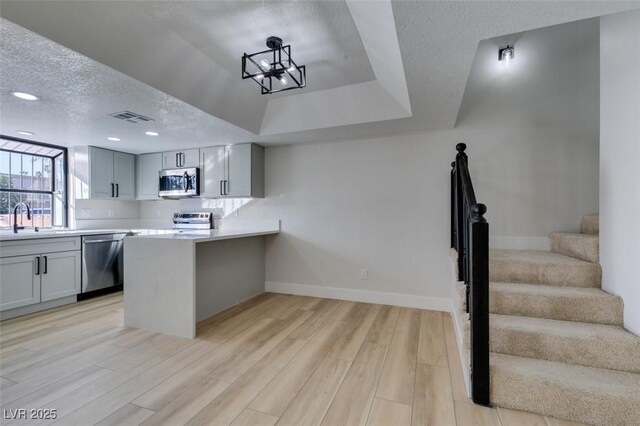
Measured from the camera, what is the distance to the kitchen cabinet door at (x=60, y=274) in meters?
3.23

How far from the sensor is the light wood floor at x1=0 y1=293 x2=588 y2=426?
156 cm

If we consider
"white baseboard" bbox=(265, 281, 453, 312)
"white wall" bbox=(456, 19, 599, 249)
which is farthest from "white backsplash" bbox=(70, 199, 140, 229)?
"white wall" bbox=(456, 19, 599, 249)

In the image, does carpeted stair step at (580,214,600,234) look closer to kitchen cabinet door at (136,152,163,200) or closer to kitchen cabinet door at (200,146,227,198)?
kitchen cabinet door at (200,146,227,198)

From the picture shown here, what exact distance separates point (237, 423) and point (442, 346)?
173 cm

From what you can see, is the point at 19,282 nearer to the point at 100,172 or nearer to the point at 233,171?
the point at 100,172

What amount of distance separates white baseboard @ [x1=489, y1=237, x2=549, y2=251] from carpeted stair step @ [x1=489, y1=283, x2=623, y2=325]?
0.89m

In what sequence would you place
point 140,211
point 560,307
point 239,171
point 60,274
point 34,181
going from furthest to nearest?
point 140,211 → point 34,181 → point 239,171 → point 60,274 → point 560,307

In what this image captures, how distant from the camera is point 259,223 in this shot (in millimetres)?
4113

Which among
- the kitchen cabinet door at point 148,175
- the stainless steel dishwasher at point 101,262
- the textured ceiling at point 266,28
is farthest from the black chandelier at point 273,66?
the stainless steel dishwasher at point 101,262

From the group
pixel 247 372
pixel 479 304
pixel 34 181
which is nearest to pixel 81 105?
pixel 34 181

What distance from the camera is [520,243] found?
2934 mm

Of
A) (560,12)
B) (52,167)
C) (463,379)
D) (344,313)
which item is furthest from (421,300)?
(52,167)

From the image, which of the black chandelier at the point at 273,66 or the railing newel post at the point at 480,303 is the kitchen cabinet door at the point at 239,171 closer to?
the black chandelier at the point at 273,66

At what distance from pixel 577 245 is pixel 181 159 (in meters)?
4.76
